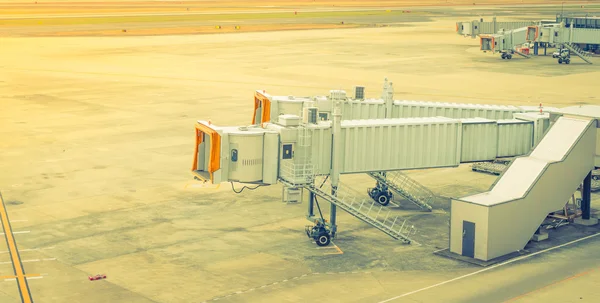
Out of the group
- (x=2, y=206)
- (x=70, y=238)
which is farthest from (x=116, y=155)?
(x=70, y=238)

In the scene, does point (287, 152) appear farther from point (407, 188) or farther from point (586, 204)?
point (586, 204)

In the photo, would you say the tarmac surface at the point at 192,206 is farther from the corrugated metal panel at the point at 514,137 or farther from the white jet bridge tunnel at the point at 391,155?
the corrugated metal panel at the point at 514,137

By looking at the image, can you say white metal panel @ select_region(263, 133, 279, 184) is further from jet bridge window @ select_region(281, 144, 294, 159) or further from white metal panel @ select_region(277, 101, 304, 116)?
white metal panel @ select_region(277, 101, 304, 116)

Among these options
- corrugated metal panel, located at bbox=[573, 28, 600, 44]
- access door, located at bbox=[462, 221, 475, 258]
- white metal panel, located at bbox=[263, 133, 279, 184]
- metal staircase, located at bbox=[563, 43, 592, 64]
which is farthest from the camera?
corrugated metal panel, located at bbox=[573, 28, 600, 44]

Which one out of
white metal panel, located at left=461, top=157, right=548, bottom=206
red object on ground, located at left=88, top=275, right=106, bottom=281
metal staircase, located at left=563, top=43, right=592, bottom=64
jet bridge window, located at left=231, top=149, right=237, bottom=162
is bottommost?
red object on ground, located at left=88, top=275, right=106, bottom=281

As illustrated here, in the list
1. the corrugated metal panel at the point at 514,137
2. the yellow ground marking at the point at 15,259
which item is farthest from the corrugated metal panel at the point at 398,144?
the yellow ground marking at the point at 15,259

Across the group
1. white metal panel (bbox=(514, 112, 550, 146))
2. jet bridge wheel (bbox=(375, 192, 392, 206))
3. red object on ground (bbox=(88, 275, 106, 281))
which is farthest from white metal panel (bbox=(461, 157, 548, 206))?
red object on ground (bbox=(88, 275, 106, 281))

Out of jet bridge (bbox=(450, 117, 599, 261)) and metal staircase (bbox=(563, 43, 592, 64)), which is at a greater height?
metal staircase (bbox=(563, 43, 592, 64))
